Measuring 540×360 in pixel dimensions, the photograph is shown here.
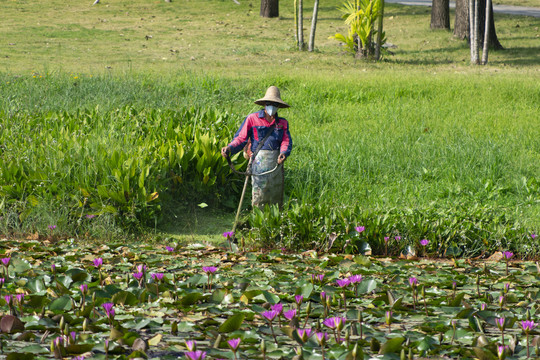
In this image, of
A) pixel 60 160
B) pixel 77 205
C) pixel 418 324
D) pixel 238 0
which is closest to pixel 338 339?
pixel 418 324

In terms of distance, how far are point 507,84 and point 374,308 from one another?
381 inches

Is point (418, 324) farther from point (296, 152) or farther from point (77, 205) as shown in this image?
point (296, 152)

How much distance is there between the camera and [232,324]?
3072mm

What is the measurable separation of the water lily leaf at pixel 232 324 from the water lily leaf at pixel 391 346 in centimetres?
70

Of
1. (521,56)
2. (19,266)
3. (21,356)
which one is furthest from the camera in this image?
(521,56)

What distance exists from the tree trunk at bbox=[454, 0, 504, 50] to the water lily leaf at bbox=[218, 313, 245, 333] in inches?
612

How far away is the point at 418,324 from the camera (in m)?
3.39

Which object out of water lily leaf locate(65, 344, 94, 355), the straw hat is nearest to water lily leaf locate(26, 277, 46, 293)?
water lily leaf locate(65, 344, 94, 355)

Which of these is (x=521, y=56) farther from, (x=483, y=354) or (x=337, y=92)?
(x=483, y=354)

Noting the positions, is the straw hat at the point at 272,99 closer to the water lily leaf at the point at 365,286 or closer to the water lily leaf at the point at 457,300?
the water lily leaf at the point at 365,286

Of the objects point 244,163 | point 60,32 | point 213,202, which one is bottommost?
point 213,202

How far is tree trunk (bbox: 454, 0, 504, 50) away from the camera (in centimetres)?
1730

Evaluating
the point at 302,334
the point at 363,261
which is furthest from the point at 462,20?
the point at 302,334

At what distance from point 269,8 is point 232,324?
21.6 metres
